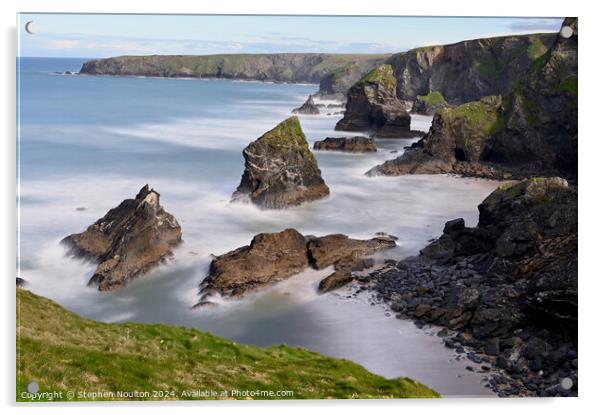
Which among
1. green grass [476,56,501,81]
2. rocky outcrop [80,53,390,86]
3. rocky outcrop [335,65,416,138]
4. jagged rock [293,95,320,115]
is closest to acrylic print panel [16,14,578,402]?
rocky outcrop [80,53,390,86]

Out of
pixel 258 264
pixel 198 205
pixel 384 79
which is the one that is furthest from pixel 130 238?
pixel 384 79

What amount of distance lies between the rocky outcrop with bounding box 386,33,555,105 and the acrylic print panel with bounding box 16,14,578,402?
695cm

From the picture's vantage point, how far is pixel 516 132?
95.5 feet

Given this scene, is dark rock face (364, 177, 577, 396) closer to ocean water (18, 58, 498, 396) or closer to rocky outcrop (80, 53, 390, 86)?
ocean water (18, 58, 498, 396)

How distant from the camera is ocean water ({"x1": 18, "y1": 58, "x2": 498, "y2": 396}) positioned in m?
15.9

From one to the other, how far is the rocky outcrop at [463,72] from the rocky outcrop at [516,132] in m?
1.63

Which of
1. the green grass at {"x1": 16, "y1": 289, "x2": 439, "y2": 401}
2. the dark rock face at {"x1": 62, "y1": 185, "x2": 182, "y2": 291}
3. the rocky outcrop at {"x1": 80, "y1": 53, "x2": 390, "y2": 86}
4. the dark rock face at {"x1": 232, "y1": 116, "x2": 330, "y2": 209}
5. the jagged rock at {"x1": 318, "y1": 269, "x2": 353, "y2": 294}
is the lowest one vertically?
the green grass at {"x1": 16, "y1": 289, "x2": 439, "y2": 401}

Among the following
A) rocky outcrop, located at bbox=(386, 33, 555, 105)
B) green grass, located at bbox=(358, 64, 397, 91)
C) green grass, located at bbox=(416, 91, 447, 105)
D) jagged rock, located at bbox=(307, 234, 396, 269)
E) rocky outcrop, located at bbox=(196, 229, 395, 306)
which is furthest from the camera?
green grass, located at bbox=(358, 64, 397, 91)

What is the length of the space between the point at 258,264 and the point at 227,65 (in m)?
9.14

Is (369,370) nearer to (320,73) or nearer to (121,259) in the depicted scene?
(121,259)

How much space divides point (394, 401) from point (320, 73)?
51.7 feet

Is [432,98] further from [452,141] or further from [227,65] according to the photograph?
[227,65]

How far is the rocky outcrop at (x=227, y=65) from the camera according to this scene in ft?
63.5

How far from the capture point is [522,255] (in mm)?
20641
